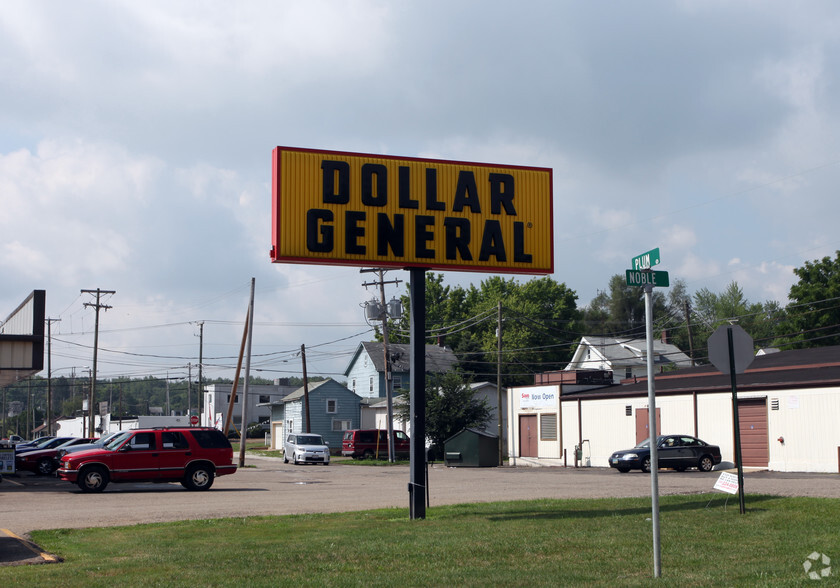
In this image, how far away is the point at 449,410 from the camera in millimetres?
56000

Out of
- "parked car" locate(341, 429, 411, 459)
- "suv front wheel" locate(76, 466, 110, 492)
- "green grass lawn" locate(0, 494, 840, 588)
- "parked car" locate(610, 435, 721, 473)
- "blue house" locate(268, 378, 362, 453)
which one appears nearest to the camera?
"green grass lawn" locate(0, 494, 840, 588)

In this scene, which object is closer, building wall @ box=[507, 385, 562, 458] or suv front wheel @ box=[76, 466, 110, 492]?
suv front wheel @ box=[76, 466, 110, 492]

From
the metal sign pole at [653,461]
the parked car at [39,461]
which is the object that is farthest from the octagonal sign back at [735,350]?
the parked car at [39,461]

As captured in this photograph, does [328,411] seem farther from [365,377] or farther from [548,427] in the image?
[548,427]

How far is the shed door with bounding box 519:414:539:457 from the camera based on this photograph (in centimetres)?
5172

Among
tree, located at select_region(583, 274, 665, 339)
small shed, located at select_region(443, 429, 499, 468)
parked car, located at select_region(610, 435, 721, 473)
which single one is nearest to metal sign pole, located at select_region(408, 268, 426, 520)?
parked car, located at select_region(610, 435, 721, 473)

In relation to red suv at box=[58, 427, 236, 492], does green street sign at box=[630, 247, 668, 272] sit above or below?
above

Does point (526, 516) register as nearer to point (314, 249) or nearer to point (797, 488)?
point (314, 249)

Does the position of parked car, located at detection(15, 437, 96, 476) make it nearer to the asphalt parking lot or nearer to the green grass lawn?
the asphalt parking lot

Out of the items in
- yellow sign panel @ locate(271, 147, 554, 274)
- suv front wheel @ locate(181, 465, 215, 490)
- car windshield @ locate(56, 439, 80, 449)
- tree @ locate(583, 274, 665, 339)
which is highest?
tree @ locate(583, 274, 665, 339)

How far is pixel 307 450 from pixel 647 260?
45.1 m

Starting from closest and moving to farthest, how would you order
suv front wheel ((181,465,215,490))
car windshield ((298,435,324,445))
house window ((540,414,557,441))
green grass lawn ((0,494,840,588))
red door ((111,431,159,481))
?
1. green grass lawn ((0,494,840,588))
2. red door ((111,431,159,481))
3. suv front wheel ((181,465,215,490))
4. house window ((540,414,557,441))
5. car windshield ((298,435,324,445))

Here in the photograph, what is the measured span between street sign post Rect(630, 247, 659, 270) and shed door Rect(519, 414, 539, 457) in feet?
141

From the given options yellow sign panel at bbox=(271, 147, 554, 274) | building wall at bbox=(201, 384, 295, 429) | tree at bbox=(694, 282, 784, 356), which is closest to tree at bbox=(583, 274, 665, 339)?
tree at bbox=(694, 282, 784, 356)
